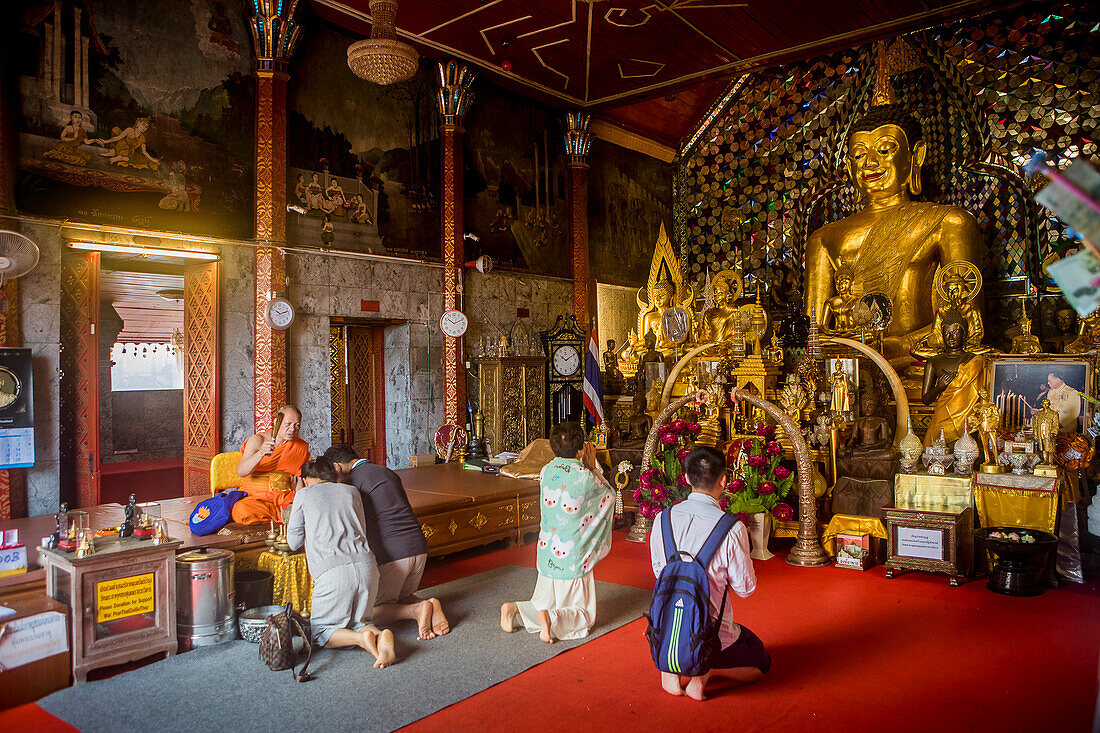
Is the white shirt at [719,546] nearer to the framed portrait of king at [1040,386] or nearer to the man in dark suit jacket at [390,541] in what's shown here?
the man in dark suit jacket at [390,541]

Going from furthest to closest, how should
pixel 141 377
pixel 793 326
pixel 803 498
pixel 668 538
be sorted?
pixel 141 377, pixel 793 326, pixel 803 498, pixel 668 538

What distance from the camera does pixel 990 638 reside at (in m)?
4.12

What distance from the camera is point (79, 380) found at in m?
6.68

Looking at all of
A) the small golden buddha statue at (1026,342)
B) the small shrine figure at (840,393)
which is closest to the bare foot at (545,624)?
the small shrine figure at (840,393)

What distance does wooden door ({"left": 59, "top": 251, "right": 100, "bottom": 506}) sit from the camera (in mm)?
6582

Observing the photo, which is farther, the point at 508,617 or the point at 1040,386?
the point at 1040,386

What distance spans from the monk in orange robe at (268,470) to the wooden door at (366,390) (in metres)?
4.36

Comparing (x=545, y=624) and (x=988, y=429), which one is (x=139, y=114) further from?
(x=988, y=429)

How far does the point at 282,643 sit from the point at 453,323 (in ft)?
20.4

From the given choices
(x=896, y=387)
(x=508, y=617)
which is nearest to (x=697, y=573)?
(x=508, y=617)

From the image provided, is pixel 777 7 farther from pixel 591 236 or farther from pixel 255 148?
pixel 255 148

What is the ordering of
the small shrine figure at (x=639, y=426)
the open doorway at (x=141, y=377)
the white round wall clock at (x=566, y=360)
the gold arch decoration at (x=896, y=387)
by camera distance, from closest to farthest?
the gold arch decoration at (x=896, y=387) < the small shrine figure at (x=639, y=426) < the white round wall clock at (x=566, y=360) < the open doorway at (x=141, y=377)

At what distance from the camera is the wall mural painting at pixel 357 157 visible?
26.8ft

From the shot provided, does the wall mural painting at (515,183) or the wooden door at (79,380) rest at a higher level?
the wall mural painting at (515,183)
